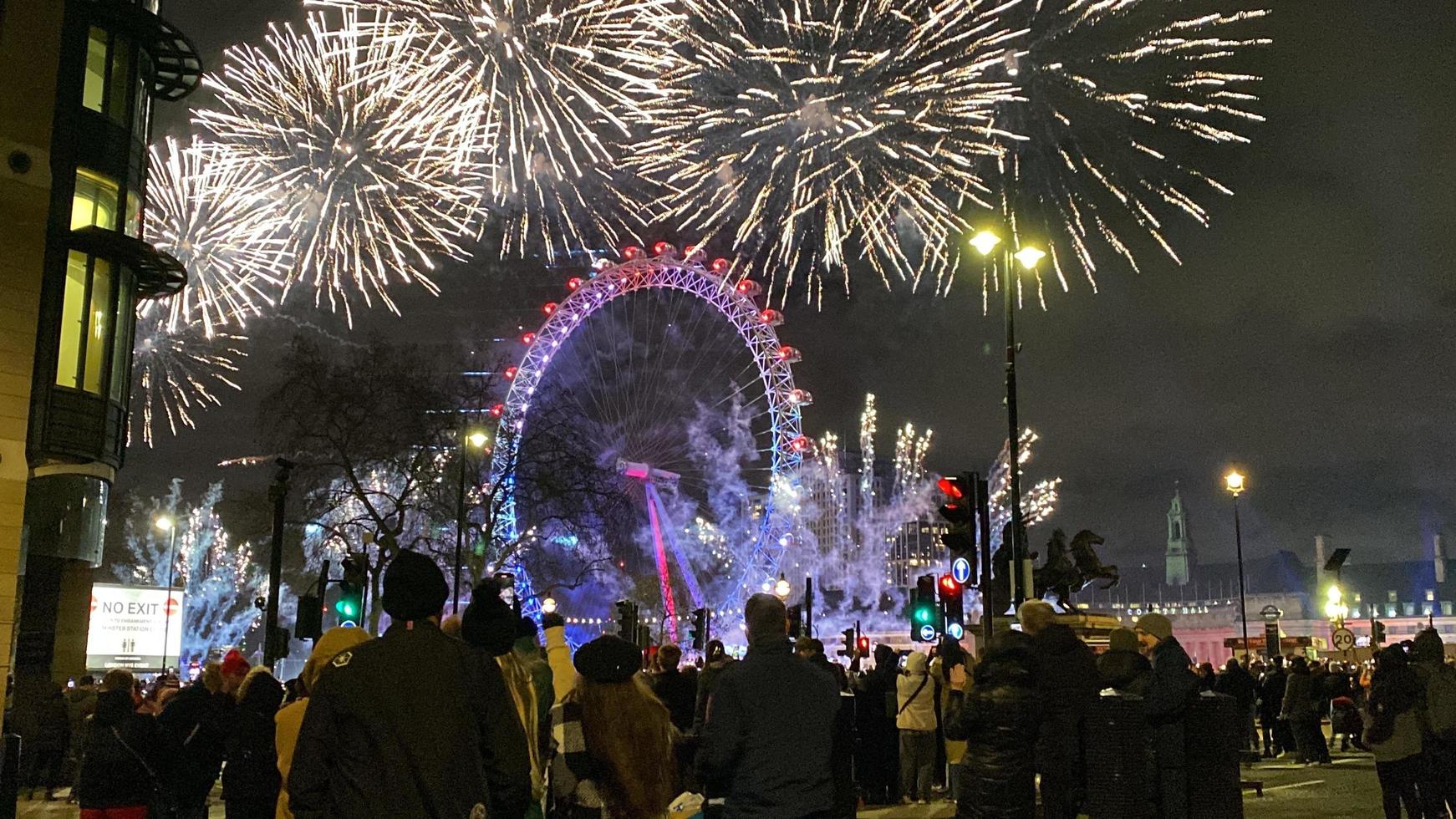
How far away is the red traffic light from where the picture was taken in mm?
15359

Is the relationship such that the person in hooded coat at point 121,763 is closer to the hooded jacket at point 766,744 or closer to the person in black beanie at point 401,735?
the hooded jacket at point 766,744

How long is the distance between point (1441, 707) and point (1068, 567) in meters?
13.2

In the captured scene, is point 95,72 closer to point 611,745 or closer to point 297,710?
point 297,710

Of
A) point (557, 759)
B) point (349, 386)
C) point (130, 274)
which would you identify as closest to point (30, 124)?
point (130, 274)

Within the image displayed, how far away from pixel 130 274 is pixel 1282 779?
20.8 m

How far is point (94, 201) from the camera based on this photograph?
2234 cm

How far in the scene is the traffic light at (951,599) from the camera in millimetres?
16375

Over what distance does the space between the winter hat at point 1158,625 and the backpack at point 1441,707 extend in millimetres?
2219

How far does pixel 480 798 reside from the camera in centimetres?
429

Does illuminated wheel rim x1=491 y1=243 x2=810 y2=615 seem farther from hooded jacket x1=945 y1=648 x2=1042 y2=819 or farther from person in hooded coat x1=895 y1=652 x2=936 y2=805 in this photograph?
hooded jacket x1=945 y1=648 x2=1042 y2=819

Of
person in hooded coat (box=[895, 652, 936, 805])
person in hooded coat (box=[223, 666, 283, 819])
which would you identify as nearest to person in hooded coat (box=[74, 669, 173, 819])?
person in hooded coat (box=[223, 666, 283, 819])

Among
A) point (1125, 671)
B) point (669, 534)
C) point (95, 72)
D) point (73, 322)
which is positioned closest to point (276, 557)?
point (73, 322)

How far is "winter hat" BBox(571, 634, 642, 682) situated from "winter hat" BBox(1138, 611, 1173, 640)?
16.8ft

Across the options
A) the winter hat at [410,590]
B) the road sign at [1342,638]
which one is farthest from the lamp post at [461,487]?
the winter hat at [410,590]
